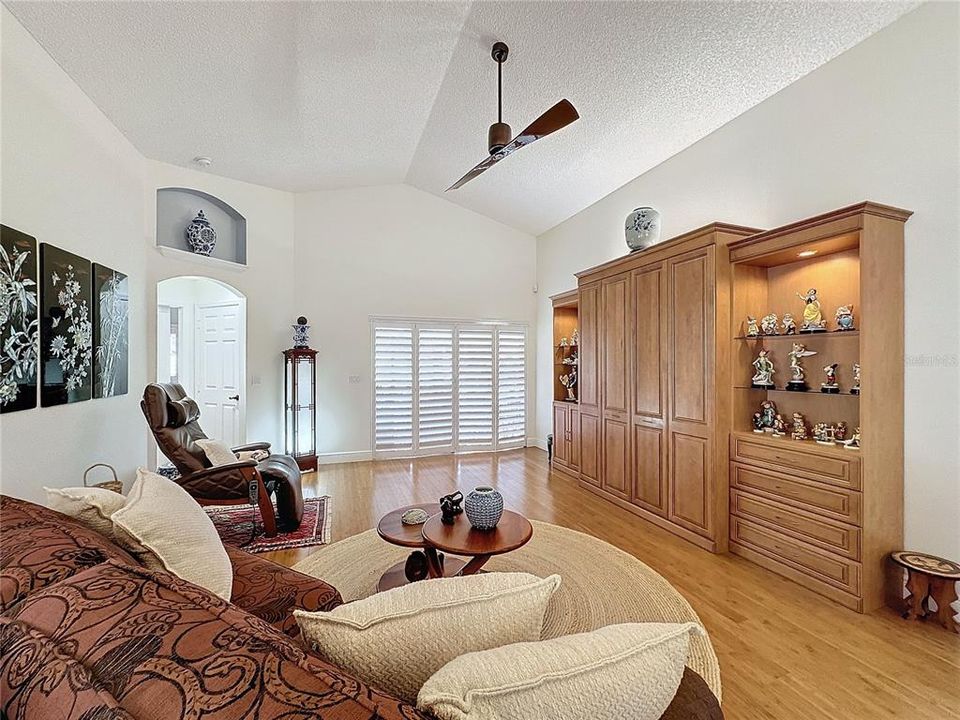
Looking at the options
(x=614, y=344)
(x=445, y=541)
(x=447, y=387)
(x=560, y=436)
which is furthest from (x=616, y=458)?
(x=447, y=387)

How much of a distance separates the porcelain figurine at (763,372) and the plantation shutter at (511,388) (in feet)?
12.7

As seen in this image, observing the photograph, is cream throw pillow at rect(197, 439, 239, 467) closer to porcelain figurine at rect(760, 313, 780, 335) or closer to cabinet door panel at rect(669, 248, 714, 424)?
cabinet door panel at rect(669, 248, 714, 424)

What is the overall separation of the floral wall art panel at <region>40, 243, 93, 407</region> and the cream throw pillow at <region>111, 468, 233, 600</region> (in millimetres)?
1628

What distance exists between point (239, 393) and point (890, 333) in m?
6.13

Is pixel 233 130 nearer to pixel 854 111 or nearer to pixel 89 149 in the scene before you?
pixel 89 149

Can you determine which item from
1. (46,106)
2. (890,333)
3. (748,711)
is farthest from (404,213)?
(748,711)

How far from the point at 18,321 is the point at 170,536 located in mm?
1835

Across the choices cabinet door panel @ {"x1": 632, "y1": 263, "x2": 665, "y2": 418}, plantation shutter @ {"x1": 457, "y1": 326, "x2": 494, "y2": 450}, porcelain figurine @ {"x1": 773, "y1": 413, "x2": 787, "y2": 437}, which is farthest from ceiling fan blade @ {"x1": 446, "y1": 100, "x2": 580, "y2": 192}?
plantation shutter @ {"x1": 457, "y1": 326, "x2": 494, "y2": 450}

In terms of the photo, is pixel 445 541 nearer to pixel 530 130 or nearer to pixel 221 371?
pixel 530 130

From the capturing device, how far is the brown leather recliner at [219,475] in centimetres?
352

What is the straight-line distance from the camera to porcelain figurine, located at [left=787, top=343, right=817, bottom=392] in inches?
127

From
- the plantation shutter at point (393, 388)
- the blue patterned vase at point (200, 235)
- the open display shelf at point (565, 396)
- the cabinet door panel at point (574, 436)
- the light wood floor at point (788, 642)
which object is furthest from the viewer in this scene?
the plantation shutter at point (393, 388)

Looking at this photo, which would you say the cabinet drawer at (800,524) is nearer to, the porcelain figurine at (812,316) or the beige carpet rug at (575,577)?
the beige carpet rug at (575,577)

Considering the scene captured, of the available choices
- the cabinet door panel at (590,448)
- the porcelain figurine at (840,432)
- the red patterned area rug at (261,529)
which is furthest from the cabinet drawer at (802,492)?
the red patterned area rug at (261,529)
